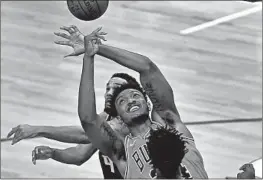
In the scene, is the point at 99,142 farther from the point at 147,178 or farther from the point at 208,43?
the point at 208,43

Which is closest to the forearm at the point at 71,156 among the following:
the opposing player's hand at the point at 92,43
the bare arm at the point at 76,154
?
the bare arm at the point at 76,154

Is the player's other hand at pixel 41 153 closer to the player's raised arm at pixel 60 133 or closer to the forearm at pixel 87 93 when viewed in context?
the player's raised arm at pixel 60 133

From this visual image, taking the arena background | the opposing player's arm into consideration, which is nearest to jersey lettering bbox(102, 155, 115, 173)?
the opposing player's arm

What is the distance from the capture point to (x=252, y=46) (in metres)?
9.12

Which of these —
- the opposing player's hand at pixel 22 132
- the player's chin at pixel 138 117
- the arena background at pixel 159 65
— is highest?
the player's chin at pixel 138 117

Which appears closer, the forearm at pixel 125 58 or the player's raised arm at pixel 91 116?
the player's raised arm at pixel 91 116

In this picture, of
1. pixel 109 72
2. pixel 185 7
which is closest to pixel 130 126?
pixel 109 72

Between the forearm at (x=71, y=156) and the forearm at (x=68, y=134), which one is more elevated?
the forearm at (x=68, y=134)

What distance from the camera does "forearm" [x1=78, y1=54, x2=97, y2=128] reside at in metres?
3.99

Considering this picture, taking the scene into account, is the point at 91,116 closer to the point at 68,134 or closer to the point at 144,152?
the point at 144,152

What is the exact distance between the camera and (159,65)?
8531 millimetres

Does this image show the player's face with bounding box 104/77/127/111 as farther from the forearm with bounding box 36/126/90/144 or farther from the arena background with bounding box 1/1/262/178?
the arena background with bounding box 1/1/262/178

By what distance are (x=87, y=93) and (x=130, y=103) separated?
0.96 feet

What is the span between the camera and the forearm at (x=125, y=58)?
4.18 metres
